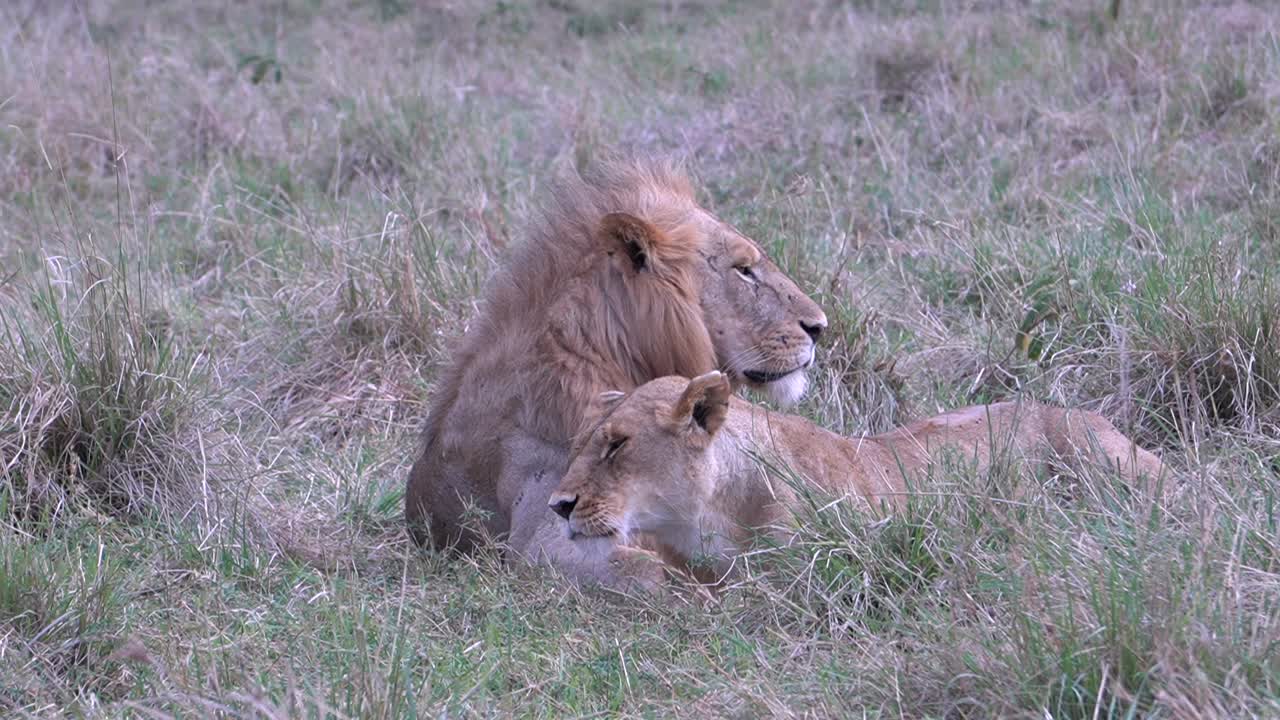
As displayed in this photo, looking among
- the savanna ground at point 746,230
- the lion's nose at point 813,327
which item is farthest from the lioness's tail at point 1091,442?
the lion's nose at point 813,327

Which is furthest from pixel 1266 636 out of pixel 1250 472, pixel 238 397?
pixel 238 397

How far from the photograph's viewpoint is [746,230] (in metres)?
6.64

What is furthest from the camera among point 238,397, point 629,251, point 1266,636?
point 238,397

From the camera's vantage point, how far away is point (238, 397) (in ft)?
19.5

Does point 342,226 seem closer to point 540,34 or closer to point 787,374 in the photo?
point 787,374

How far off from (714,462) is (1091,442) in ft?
3.58

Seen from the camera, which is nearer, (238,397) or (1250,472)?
(1250,472)

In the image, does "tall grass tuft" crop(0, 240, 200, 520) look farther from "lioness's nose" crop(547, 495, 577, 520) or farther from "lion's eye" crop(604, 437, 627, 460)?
"lion's eye" crop(604, 437, 627, 460)

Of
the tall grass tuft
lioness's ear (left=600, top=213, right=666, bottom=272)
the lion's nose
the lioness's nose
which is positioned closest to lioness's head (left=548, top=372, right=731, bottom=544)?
the lioness's nose

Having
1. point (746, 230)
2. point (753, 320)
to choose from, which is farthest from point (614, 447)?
point (746, 230)

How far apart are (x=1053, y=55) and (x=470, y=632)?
617 centimetres

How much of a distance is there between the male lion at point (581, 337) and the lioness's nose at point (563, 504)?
0.69 feet

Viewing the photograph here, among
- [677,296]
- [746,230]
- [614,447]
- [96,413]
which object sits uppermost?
[677,296]

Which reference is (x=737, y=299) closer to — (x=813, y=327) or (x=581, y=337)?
(x=813, y=327)
